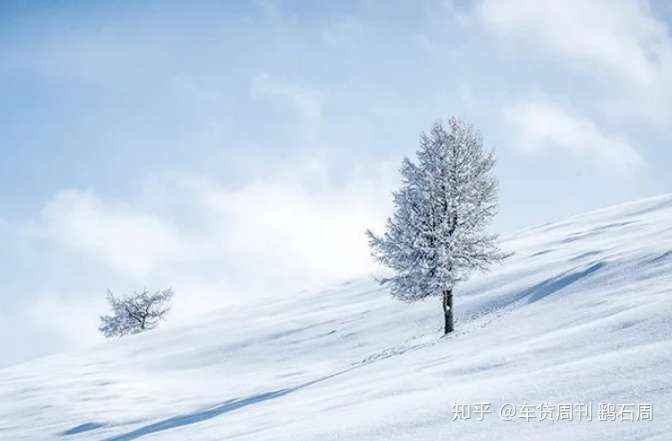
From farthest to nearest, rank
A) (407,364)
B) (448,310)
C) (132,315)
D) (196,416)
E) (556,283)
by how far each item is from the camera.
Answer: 1. (132,315)
2. (556,283)
3. (448,310)
4. (196,416)
5. (407,364)

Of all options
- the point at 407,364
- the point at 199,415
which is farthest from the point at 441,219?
the point at 199,415

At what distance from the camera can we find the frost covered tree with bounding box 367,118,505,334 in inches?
765

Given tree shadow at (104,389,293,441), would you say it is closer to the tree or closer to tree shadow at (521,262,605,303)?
tree shadow at (521,262,605,303)

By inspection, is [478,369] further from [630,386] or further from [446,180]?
[446,180]

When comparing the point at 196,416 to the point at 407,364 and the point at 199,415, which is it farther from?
the point at 407,364

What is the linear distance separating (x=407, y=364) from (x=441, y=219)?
7908mm

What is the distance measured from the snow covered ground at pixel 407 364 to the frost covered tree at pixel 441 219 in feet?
7.87

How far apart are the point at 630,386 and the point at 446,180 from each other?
14.4 metres

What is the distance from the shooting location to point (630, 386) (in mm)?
5895

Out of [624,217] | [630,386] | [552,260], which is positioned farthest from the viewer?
[624,217]

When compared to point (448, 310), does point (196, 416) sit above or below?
below

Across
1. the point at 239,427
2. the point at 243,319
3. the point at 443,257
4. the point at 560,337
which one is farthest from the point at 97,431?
the point at 243,319

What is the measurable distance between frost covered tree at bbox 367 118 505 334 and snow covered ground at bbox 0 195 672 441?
7.87 feet

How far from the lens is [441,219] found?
65.4 feet
